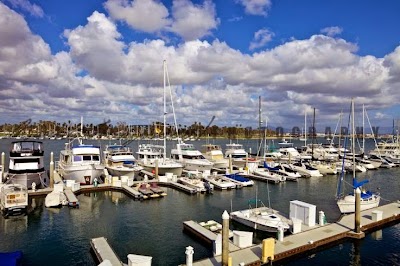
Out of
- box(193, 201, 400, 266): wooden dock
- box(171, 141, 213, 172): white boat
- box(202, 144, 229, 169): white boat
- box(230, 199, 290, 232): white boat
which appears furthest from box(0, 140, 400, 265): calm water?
box(202, 144, 229, 169): white boat

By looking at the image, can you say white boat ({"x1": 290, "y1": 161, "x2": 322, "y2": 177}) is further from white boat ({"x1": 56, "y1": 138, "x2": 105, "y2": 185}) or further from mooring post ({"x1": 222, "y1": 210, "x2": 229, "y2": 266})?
mooring post ({"x1": 222, "y1": 210, "x2": 229, "y2": 266})

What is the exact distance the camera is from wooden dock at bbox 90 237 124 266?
17516 mm

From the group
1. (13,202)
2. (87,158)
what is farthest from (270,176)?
(13,202)

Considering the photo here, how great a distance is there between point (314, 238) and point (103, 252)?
13.8m

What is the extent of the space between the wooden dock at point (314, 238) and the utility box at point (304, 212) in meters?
0.66

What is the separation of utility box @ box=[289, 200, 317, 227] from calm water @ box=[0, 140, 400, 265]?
2.75m

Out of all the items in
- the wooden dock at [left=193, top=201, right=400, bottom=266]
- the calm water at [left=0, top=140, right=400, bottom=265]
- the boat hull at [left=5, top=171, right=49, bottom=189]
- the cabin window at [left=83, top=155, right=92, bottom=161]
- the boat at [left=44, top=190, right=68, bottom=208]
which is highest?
the cabin window at [left=83, top=155, right=92, bottom=161]

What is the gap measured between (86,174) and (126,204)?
9.60 meters

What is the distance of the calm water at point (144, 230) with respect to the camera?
20.3 meters

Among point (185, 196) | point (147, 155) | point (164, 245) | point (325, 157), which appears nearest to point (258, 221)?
point (164, 245)

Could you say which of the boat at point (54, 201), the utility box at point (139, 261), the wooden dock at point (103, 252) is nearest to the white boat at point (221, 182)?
the boat at point (54, 201)

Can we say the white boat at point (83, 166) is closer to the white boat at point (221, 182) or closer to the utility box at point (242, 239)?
the white boat at point (221, 182)

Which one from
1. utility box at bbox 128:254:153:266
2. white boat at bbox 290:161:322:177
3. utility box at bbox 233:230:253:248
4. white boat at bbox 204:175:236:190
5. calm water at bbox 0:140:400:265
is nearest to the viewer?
utility box at bbox 128:254:153:266

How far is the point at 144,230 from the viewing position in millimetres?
25078
